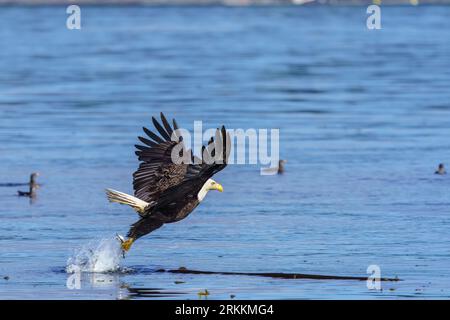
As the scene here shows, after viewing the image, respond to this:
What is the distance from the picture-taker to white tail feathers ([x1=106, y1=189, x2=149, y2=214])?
14.2 metres

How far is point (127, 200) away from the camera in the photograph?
14.4 metres

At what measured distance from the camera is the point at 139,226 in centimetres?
1456

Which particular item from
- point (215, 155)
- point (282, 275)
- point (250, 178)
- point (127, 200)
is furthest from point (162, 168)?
point (250, 178)

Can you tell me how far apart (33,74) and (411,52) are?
62.2 ft

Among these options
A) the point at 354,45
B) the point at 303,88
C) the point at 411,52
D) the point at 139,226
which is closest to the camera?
the point at 139,226

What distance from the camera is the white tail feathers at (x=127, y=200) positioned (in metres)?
14.2

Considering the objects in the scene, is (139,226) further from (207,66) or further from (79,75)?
(207,66)

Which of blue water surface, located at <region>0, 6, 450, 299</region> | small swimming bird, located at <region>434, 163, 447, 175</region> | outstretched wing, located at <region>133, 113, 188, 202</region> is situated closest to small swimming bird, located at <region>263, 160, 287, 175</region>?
blue water surface, located at <region>0, 6, 450, 299</region>

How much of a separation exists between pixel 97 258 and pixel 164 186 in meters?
1.52

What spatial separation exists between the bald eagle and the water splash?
2.18ft

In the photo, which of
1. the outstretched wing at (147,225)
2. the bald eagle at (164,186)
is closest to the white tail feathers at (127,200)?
the bald eagle at (164,186)

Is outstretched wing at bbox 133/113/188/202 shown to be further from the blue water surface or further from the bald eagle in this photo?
the blue water surface

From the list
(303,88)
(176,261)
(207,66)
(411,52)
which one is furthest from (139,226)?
(411,52)
